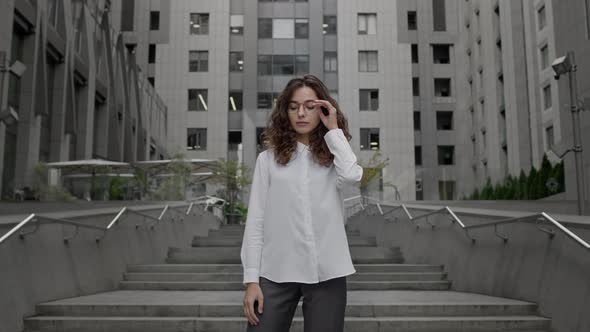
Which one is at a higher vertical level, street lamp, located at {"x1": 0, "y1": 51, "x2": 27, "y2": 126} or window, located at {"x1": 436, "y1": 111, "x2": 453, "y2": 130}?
window, located at {"x1": 436, "y1": 111, "x2": 453, "y2": 130}

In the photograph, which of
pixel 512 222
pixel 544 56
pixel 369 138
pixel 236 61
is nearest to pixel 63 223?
pixel 512 222

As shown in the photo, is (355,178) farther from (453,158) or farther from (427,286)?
(453,158)

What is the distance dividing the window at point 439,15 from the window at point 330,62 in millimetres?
5962

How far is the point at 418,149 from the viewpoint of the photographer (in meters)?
35.3

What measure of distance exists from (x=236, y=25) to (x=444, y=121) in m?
13.7

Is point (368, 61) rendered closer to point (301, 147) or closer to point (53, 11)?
point (53, 11)

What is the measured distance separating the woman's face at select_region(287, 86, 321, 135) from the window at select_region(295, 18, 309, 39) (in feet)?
113

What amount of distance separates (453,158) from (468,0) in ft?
30.3

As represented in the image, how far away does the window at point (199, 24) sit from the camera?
35.6 m

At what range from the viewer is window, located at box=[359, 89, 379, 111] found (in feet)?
115

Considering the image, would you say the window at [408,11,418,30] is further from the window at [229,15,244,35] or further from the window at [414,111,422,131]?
the window at [229,15,244,35]

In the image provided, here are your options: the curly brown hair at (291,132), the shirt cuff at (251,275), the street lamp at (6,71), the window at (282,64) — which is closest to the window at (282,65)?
the window at (282,64)

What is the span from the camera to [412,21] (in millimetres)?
35750

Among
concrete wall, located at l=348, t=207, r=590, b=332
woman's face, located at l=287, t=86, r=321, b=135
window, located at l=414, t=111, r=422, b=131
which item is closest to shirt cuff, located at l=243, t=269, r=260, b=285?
woman's face, located at l=287, t=86, r=321, b=135
